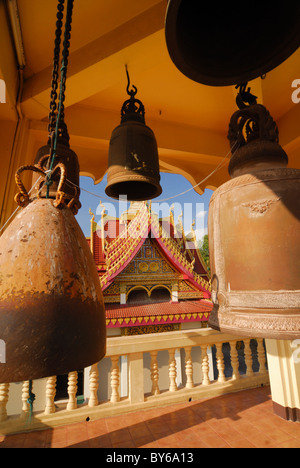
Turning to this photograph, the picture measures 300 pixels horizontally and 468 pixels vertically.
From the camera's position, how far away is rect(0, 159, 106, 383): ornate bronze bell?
545 mm

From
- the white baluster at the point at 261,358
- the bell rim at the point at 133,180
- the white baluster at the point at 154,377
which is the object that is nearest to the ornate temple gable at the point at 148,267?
the white baluster at the point at 261,358

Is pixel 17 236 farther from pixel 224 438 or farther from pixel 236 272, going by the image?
pixel 224 438

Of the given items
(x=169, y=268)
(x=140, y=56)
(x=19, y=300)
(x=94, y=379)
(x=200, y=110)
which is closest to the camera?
(x=19, y=300)

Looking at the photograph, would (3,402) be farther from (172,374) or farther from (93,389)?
(172,374)

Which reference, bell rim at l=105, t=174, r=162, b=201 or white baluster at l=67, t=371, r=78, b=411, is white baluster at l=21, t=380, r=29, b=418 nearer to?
white baluster at l=67, t=371, r=78, b=411

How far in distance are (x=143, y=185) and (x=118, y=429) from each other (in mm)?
2223

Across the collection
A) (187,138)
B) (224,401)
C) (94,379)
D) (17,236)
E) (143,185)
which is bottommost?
(224,401)

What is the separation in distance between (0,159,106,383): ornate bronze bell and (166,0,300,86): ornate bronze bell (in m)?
0.74

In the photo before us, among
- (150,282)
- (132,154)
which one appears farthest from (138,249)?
(132,154)

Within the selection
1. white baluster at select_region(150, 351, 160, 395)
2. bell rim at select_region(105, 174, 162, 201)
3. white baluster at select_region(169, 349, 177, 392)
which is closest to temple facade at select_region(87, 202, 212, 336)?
white baluster at select_region(169, 349, 177, 392)

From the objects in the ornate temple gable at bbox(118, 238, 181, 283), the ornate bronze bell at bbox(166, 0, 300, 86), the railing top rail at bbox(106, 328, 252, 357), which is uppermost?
the ornate bronze bell at bbox(166, 0, 300, 86)

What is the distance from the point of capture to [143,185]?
84.0 inches

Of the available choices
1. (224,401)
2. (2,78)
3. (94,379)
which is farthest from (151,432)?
(2,78)

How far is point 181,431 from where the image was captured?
2094 mm
